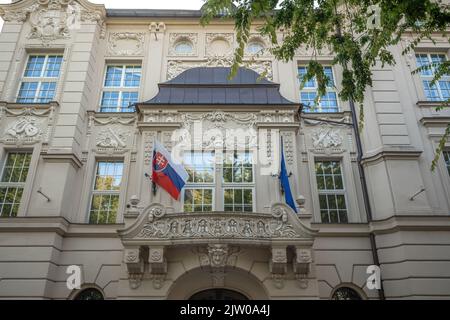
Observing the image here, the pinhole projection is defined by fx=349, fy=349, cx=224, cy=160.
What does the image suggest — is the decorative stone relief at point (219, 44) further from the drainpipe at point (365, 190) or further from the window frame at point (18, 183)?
the window frame at point (18, 183)

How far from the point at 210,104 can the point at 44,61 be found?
7.95 metres

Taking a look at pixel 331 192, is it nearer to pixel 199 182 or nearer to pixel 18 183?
pixel 199 182

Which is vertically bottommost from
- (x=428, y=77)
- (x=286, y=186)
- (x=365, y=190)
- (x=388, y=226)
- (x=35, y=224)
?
(x=388, y=226)

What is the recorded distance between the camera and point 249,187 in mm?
12602

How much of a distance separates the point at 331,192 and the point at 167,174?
6115mm

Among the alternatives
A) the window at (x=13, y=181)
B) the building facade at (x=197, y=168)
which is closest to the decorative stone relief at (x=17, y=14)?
the building facade at (x=197, y=168)

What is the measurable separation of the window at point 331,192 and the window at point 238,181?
8.84ft

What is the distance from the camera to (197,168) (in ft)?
42.5

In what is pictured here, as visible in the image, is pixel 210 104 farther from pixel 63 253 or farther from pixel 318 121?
pixel 63 253

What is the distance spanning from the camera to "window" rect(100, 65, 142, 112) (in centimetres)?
1483

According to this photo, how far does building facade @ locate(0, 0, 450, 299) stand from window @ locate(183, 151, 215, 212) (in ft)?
0.24

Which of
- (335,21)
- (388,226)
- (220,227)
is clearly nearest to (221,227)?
(220,227)

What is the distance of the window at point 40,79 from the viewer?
47.5 feet
